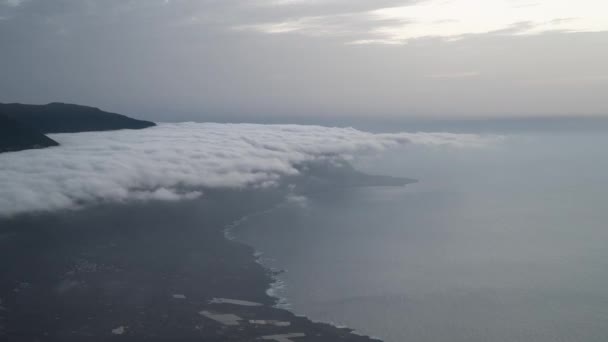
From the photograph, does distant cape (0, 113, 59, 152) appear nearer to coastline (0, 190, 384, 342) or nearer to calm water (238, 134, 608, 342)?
coastline (0, 190, 384, 342)

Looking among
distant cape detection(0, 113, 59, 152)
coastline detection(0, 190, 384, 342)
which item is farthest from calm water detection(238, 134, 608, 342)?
distant cape detection(0, 113, 59, 152)

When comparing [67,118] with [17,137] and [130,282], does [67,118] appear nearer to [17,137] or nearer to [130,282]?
[17,137]

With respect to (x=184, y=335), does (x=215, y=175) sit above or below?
above

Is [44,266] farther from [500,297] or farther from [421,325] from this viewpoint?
[500,297]

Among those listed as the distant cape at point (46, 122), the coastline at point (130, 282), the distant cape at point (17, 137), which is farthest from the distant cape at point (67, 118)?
the coastline at point (130, 282)

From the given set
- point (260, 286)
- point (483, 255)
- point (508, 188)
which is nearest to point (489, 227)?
point (483, 255)

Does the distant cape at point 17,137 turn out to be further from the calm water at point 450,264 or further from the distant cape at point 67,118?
the calm water at point 450,264

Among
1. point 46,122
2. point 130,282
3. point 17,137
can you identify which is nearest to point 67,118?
point 46,122
